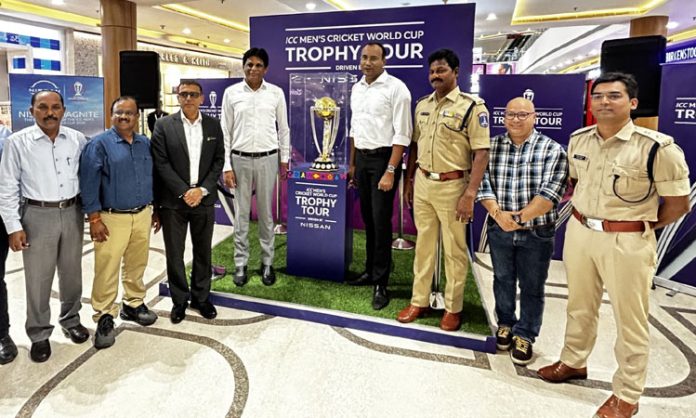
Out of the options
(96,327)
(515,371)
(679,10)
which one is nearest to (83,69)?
(96,327)

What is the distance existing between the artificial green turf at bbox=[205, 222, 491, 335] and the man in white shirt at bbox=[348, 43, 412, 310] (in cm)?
13

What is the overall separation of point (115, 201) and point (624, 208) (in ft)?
8.93

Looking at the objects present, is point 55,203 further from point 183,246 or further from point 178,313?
point 178,313

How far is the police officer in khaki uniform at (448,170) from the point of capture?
8.98 ft

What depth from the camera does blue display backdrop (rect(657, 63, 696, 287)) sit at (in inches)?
151

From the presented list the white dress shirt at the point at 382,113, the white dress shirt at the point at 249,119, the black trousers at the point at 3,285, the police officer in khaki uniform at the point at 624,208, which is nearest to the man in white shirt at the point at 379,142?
the white dress shirt at the point at 382,113

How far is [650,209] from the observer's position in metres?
2.05

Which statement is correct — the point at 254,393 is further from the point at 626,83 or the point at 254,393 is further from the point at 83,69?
the point at 83,69

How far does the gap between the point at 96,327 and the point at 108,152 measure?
119cm

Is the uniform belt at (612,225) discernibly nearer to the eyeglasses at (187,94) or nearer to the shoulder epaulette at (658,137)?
the shoulder epaulette at (658,137)

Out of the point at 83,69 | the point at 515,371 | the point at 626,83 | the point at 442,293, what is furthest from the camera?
the point at 83,69

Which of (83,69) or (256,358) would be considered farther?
(83,69)

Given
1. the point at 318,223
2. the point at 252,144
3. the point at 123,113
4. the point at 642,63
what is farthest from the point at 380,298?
the point at 642,63

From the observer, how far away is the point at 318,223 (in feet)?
12.4
